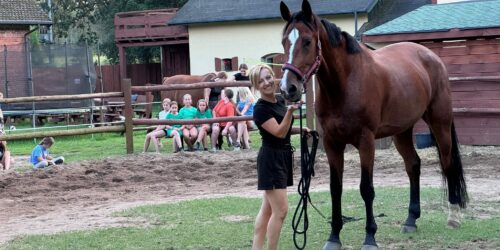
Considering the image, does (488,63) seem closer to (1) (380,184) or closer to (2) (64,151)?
(1) (380,184)

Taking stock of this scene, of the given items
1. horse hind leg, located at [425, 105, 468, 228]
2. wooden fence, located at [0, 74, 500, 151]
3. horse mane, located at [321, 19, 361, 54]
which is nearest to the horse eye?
horse mane, located at [321, 19, 361, 54]

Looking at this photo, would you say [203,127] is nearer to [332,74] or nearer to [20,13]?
[332,74]

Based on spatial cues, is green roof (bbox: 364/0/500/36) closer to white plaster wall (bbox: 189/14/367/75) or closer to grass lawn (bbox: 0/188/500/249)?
grass lawn (bbox: 0/188/500/249)

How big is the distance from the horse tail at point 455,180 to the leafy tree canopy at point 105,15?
33.9 metres

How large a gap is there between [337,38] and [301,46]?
2.09ft

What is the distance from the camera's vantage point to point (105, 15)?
44.4 metres

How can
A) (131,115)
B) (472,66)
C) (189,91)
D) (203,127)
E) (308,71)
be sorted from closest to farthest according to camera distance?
(308,71), (131,115), (472,66), (203,127), (189,91)

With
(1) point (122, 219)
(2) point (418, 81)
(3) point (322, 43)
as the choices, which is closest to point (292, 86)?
(3) point (322, 43)

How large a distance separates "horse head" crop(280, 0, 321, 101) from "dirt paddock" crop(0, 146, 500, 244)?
9.41 feet

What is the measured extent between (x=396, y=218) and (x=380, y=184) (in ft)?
7.80

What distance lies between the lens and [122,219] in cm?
788

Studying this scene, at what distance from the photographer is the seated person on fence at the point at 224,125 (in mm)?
14281

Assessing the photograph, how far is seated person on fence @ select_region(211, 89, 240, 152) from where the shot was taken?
14.3 m

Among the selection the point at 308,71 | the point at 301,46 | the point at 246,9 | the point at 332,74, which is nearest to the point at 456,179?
the point at 332,74
